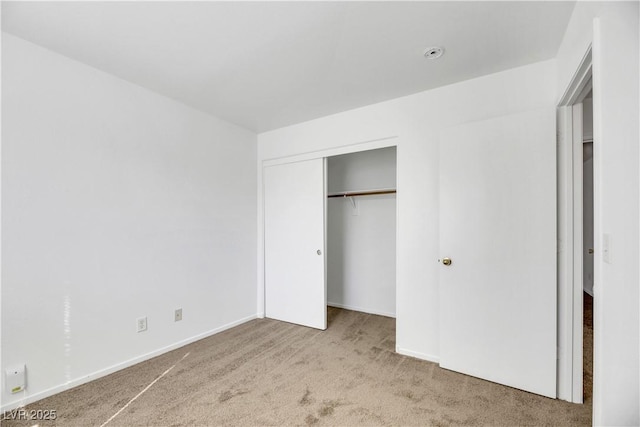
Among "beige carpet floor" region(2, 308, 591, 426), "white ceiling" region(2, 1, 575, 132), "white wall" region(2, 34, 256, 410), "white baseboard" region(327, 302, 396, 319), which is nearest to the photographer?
"white ceiling" region(2, 1, 575, 132)

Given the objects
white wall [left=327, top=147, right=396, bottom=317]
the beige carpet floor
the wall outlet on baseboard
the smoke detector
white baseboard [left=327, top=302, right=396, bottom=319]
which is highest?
the smoke detector

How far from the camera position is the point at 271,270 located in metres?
3.51

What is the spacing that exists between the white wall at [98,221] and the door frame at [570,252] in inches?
116

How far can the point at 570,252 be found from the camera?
6.10ft

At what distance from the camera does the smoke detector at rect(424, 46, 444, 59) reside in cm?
189

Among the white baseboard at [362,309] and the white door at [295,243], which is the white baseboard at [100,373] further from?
the white baseboard at [362,309]

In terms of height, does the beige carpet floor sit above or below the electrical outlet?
below

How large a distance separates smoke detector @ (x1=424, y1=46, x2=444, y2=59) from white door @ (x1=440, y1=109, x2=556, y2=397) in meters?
0.56

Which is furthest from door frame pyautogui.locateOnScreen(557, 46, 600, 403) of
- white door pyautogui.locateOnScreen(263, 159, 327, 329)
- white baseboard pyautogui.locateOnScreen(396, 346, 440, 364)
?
white door pyautogui.locateOnScreen(263, 159, 327, 329)

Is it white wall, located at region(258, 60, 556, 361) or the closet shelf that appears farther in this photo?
the closet shelf

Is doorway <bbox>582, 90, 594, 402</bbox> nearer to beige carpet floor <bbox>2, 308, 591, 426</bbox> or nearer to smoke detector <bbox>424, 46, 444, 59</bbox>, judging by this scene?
beige carpet floor <bbox>2, 308, 591, 426</bbox>

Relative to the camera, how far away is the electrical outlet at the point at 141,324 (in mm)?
2391
